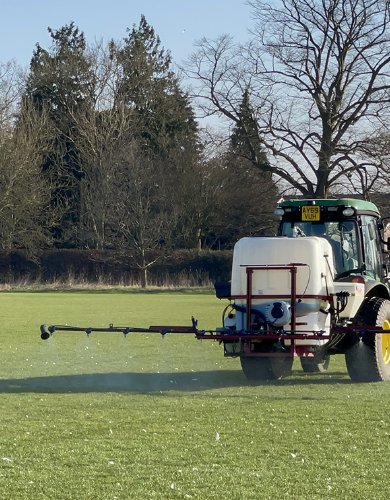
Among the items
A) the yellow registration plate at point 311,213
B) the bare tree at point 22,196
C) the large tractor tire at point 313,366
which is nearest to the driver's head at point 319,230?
the yellow registration plate at point 311,213

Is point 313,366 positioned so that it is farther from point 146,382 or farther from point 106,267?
point 106,267

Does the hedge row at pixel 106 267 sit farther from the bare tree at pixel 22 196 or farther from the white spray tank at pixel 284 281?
the white spray tank at pixel 284 281

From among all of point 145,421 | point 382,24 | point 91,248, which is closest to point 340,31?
point 382,24

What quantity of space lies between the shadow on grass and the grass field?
0.02 metres

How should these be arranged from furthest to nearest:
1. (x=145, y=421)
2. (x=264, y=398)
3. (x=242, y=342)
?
(x=242, y=342)
(x=264, y=398)
(x=145, y=421)

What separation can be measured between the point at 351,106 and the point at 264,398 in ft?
123

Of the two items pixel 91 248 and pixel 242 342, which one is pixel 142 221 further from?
pixel 242 342

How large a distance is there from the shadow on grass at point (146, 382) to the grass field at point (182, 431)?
0.02 meters

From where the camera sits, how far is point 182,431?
34.8 ft

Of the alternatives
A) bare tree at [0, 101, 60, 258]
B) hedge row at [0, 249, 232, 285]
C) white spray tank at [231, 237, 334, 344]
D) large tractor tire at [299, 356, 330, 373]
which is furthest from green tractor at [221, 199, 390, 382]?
bare tree at [0, 101, 60, 258]

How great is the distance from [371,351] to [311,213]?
246 cm

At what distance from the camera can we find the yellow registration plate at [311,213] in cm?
1661

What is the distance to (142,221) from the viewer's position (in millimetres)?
63531

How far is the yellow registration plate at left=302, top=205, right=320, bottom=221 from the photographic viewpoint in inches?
654
